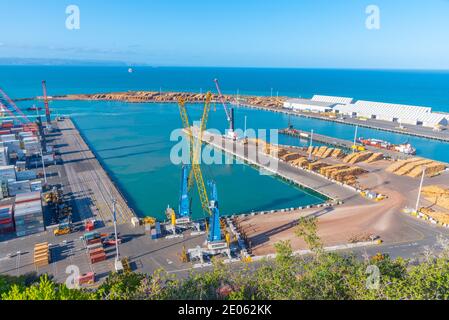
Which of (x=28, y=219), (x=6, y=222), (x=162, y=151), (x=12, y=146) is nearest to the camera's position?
(x=28, y=219)

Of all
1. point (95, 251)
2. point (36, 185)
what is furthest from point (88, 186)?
point (95, 251)

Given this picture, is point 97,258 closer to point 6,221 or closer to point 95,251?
point 95,251

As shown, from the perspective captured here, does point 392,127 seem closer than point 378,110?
Yes

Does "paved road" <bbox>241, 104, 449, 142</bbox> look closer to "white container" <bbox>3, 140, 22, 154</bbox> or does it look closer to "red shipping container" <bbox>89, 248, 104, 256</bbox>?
"red shipping container" <bbox>89, 248, 104, 256</bbox>

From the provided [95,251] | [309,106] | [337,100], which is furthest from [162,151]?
[337,100]

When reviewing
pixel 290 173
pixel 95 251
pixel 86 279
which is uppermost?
pixel 290 173

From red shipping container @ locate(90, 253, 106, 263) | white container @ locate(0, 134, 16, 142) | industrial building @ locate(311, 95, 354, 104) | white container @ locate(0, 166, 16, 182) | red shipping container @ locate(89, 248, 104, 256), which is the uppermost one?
industrial building @ locate(311, 95, 354, 104)

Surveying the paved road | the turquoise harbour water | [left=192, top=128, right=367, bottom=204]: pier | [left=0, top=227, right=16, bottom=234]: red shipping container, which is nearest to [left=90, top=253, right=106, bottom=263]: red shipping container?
the turquoise harbour water

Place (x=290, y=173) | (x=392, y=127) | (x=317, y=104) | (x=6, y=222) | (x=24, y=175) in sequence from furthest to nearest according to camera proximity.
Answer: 1. (x=317, y=104)
2. (x=392, y=127)
3. (x=290, y=173)
4. (x=24, y=175)
5. (x=6, y=222)

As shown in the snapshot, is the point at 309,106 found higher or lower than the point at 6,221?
higher
